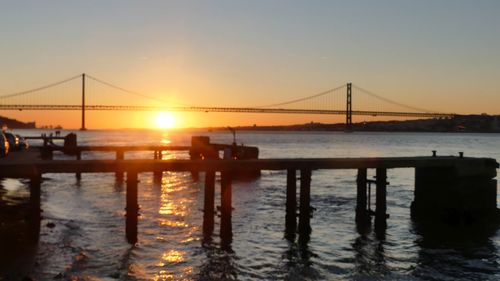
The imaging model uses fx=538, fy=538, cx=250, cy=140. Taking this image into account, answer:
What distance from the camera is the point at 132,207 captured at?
1748 centimetres

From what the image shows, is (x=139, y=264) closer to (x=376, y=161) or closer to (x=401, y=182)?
(x=376, y=161)

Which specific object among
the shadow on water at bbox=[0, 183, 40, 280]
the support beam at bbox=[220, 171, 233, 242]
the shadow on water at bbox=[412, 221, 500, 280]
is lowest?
the shadow on water at bbox=[412, 221, 500, 280]

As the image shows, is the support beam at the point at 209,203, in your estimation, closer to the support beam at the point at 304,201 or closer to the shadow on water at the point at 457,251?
the support beam at the point at 304,201

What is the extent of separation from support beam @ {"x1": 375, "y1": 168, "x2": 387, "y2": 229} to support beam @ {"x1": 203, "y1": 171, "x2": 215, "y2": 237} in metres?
6.71

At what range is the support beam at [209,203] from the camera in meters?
18.6

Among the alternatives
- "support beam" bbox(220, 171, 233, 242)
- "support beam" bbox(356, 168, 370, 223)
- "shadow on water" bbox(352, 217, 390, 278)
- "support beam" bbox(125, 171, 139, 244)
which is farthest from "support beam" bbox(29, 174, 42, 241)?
"support beam" bbox(356, 168, 370, 223)

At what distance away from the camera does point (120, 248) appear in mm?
17375

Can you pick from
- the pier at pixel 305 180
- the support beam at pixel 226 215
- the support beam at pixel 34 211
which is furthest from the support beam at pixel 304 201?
the support beam at pixel 34 211

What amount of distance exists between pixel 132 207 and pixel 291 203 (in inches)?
237

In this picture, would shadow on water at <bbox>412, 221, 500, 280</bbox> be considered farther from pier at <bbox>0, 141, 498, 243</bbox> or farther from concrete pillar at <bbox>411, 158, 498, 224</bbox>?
pier at <bbox>0, 141, 498, 243</bbox>

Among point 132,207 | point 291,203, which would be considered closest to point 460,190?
point 291,203

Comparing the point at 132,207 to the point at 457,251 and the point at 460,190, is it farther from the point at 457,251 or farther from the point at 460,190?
the point at 460,190

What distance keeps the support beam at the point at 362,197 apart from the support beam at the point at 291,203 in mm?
3140

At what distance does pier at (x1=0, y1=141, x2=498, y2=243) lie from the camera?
672 inches
